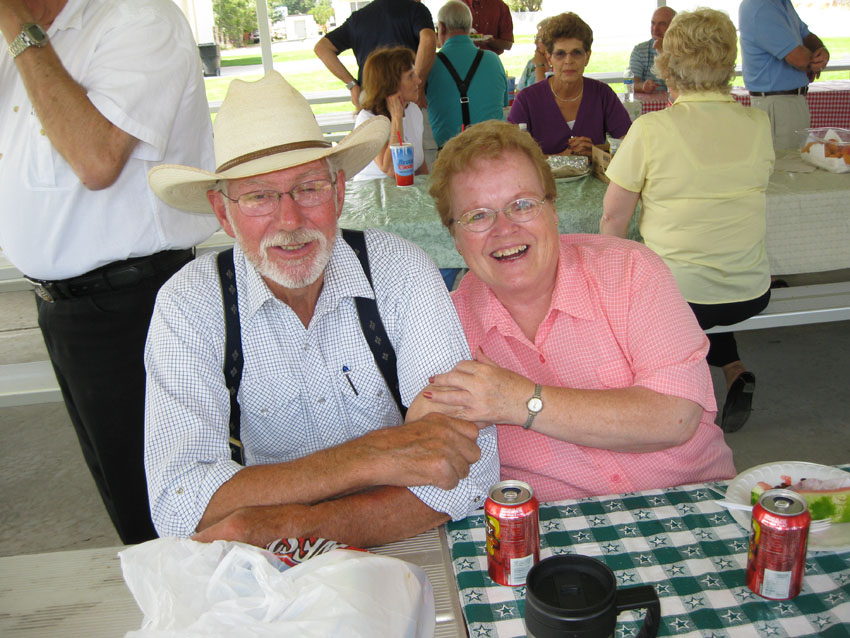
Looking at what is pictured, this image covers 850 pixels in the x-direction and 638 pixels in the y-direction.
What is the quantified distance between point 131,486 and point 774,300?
116 inches

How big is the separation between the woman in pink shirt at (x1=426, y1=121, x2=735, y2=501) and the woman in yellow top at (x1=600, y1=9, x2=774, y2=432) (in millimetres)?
1226

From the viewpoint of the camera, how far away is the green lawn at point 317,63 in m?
8.52

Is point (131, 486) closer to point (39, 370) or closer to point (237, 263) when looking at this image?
point (237, 263)

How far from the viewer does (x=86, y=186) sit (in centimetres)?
191

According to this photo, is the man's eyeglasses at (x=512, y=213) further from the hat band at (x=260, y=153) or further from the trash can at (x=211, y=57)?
the trash can at (x=211, y=57)

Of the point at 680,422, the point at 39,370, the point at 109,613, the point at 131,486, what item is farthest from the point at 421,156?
the point at 109,613

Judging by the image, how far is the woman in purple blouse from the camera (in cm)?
393

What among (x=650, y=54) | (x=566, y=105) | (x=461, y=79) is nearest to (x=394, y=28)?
(x=461, y=79)

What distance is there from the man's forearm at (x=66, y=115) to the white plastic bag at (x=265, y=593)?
3.96 ft

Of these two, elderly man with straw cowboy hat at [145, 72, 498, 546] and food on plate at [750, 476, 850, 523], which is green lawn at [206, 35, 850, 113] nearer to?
elderly man with straw cowboy hat at [145, 72, 498, 546]

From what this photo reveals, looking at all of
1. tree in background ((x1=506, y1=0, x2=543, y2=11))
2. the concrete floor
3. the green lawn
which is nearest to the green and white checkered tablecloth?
the concrete floor

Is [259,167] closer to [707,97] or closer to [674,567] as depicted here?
[674,567]

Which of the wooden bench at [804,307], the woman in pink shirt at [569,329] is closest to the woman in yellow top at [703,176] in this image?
the wooden bench at [804,307]

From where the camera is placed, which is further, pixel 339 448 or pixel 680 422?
pixel 680 422
